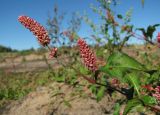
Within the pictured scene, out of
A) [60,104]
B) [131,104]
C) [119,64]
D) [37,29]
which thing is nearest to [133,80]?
[119,64]

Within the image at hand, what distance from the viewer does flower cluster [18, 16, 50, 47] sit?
6.64ft

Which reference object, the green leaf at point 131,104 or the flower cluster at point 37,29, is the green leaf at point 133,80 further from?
the flower cluster at point 37,29

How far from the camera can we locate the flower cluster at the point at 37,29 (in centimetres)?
203

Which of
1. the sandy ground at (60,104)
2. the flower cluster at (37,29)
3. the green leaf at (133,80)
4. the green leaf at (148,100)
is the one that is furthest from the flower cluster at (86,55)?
the sandy ground at (60,104)

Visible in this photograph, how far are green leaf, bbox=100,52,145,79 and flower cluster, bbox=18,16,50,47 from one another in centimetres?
38

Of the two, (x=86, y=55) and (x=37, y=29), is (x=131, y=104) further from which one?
(x=37, y=29)

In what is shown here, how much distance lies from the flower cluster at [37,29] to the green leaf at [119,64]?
0.38 m

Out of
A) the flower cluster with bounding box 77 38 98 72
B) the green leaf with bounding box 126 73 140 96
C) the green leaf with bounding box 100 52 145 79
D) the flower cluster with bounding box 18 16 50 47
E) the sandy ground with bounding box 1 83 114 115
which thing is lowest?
the sandy ground with bounding box 1 83 114 115

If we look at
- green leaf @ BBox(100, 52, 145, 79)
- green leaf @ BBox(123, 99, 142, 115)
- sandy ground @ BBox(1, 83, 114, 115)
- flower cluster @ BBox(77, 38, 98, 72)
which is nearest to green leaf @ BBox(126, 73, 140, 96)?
Result: green leaf @ BBox(100, 52, 145, 79)

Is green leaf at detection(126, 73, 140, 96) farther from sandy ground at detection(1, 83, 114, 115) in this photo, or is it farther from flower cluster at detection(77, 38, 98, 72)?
sandy ground at detection(1, 83, 114, 115)

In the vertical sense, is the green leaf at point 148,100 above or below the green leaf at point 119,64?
below

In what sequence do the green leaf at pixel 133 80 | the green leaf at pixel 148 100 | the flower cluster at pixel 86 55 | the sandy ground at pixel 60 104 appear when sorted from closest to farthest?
1. the flower cluster at pixel 86 55
2. the green leaf at pixel 148 100
3. the green leaf at pixel 133 80
4. the sandy ground at pixel 60 104

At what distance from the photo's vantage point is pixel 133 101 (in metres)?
2.05

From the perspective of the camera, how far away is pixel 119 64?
7.27 ft
